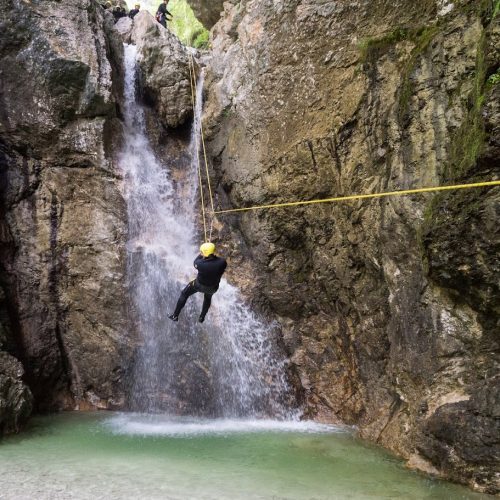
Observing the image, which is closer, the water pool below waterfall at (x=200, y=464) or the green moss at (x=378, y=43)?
the water pool below waterfall at (x=200, y=464)

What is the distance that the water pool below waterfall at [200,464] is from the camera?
505cm

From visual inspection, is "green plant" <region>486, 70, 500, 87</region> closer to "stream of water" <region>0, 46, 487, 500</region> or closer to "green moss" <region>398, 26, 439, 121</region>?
"green moss" <region>398, 26, 439, 121</region>

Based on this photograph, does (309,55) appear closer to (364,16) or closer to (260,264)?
(364,16)

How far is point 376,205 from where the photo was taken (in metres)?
7.79

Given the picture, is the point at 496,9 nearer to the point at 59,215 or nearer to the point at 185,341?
the point at 185,341

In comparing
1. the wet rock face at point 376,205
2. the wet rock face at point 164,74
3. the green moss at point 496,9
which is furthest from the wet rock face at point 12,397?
the green moss at point 496,9

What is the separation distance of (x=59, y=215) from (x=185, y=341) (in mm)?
3972

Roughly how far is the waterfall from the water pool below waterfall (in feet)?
2.09

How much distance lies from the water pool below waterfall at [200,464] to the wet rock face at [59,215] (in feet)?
4.81

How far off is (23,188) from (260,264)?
5493 mm

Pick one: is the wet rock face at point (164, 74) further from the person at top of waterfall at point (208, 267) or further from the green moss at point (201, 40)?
the green moss at point (201, 40)

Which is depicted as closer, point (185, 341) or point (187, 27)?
point (185, 341)

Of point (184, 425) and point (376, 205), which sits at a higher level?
point (376, 205)

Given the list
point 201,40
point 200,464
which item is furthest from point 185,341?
point 201,40
